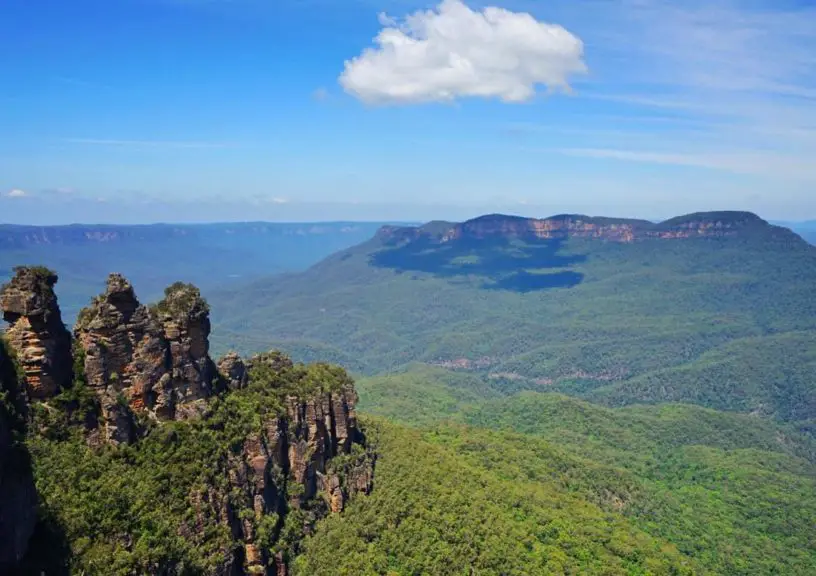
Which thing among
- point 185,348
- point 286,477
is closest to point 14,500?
point 185,348

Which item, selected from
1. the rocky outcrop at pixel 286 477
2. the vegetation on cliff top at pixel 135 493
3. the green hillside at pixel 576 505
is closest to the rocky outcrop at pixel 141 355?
the vegetation on cliff top at pixel 135 493

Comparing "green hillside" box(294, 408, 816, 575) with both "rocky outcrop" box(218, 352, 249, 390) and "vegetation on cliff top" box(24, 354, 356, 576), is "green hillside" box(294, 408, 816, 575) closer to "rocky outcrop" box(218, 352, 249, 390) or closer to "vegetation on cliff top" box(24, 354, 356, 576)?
"vegetation on cliff top" box(24, 354, 356, 576)

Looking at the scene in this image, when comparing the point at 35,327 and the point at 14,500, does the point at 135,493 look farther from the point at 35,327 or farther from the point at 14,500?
the point at 35,327

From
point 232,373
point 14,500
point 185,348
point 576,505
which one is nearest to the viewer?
point 14,500

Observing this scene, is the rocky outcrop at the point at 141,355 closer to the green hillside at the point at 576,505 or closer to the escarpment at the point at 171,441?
the escarpment at the point at 171,441

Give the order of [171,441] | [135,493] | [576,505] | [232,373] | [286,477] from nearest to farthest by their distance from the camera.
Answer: [135,493] → [171,441] → [286,477] → [232,373] → [576,505]
